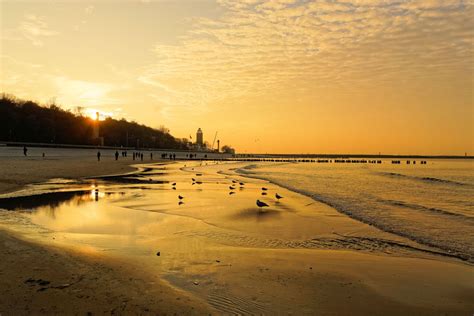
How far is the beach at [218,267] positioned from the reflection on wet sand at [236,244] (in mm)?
28

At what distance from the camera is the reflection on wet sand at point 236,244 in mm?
5441

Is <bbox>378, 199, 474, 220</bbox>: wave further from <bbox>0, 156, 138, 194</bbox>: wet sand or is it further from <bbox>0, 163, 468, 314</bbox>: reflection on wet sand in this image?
<bbox>0, 156, 138, 194</bbox>: wet sand

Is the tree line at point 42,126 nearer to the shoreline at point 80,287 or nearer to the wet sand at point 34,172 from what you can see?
the wet sand at point 34,172

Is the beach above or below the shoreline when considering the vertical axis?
below

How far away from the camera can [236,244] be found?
8547 millimetres

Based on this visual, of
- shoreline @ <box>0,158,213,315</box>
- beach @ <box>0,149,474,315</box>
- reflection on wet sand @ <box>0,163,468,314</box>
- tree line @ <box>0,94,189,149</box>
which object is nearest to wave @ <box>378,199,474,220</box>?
reflection on wet sand @ <box>0,163,468,314</box>

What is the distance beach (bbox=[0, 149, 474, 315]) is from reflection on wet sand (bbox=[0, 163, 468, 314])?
3 centimetres

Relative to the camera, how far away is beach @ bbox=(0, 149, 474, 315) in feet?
15.8

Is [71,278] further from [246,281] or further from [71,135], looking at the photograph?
[71,135]

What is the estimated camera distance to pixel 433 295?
5555 millimetres

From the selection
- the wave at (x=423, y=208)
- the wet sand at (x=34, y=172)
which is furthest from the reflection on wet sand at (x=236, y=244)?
the wet sand at (x=34, y=172)

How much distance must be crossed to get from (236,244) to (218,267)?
6.75 ft

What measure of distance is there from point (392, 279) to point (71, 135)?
11861cm

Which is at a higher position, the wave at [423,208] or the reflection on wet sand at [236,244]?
the reflection on wet sand at [236,244]
